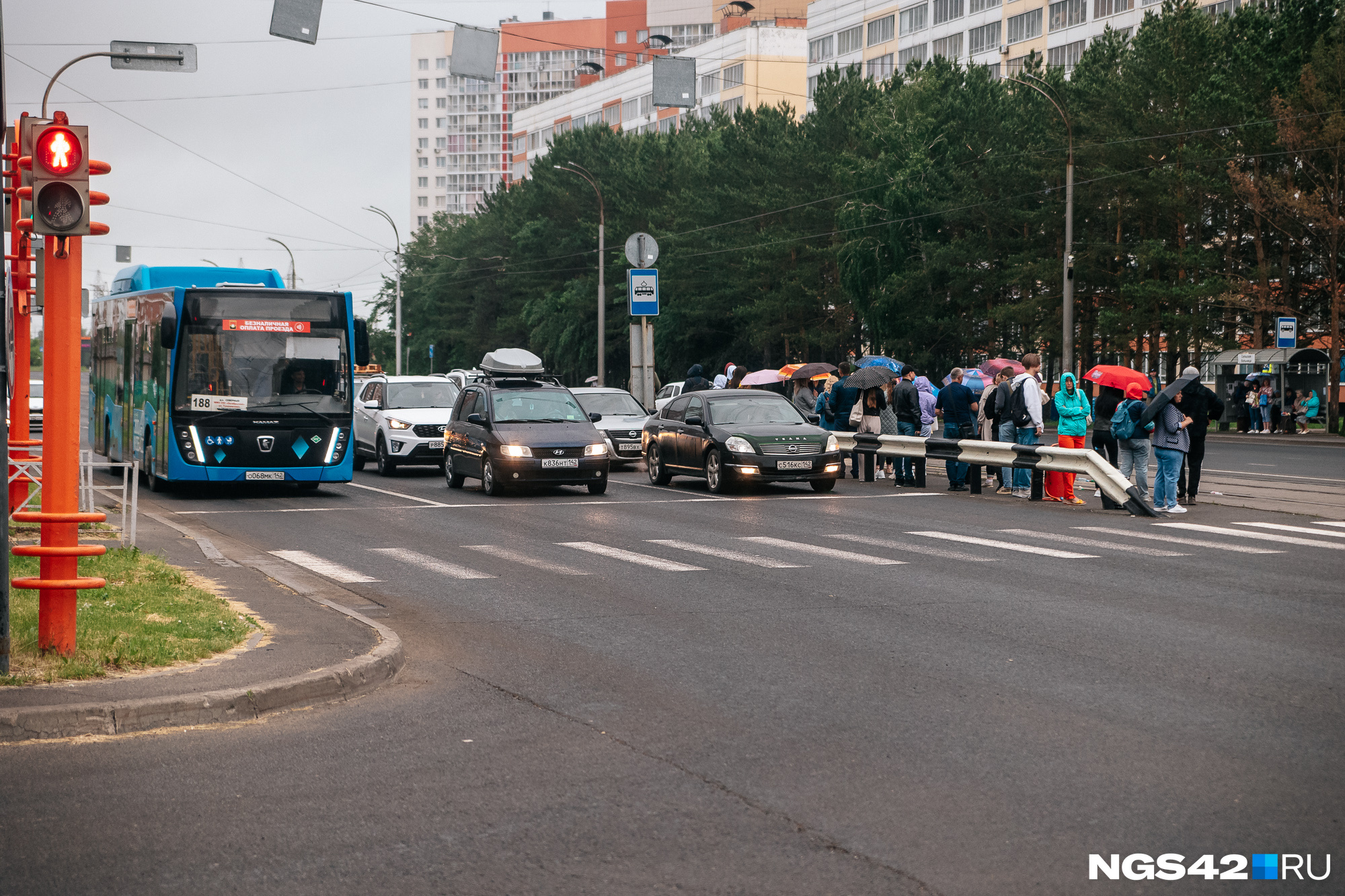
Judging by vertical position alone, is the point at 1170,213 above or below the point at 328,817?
above

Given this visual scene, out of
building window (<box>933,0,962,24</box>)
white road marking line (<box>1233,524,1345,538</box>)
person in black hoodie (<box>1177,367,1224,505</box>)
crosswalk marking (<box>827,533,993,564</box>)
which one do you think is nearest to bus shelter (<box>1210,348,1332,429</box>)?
person in black hoodie (<box>1177,367,1224,505</box>)

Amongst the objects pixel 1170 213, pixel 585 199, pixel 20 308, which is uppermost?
pixel 585 199

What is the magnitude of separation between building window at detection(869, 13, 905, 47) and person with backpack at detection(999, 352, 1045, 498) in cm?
7084

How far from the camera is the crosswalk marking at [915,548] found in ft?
44.1

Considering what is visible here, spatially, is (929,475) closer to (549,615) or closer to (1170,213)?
(549,615)

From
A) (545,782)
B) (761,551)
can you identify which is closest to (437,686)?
(545,782)

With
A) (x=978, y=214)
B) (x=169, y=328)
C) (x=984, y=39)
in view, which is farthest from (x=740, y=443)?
(x=984, y=39)

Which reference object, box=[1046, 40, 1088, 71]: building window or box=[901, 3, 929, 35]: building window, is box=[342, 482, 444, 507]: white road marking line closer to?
box=[1046, 40, 1088, 71]: building window

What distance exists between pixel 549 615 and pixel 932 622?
2.60 m

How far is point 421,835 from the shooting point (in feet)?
16.7

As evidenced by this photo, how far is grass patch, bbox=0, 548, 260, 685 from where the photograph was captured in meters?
7.56

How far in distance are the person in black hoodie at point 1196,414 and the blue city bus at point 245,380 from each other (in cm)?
1104

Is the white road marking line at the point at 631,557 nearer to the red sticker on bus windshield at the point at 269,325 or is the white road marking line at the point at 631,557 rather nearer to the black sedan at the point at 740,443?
the black sedan at the point at 740,443

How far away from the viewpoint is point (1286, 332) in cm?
3944
